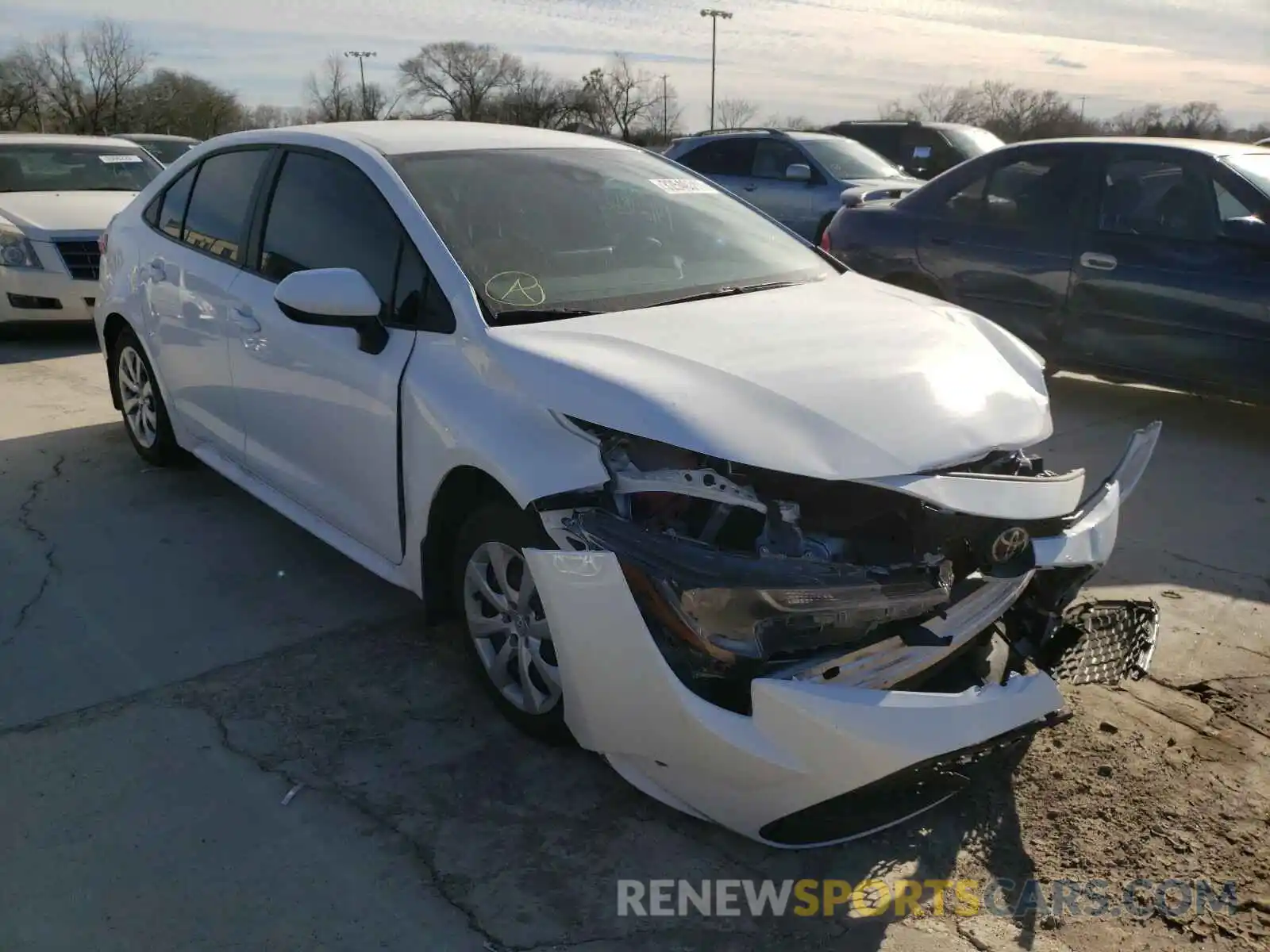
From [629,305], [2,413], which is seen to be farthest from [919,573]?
[2,413]

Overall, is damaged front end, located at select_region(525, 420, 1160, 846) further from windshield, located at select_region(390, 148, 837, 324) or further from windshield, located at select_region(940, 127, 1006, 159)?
windshield, located at select_region(940, 127, 1006, 159)

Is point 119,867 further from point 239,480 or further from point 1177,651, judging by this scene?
point 1177,651

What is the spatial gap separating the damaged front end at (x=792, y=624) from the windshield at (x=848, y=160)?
9397 millimetres

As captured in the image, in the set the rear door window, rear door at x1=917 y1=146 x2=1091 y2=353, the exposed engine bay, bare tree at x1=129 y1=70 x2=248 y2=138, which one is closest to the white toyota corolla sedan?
the exposed engine bay

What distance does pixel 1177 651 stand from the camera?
366 centimetres

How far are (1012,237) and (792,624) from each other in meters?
5.02

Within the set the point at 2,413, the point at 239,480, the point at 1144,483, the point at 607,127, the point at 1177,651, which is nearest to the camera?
the point at 1177,651

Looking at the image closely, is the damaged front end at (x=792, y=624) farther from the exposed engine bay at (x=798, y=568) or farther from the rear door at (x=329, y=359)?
the rear door at (x=329, y=359)

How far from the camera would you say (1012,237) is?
6.69 meters

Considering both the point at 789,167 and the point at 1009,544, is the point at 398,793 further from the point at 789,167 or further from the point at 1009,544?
the point at 789,167

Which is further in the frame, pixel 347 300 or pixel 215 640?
pixel 215 640

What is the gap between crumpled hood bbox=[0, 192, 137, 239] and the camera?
8773 millimetres

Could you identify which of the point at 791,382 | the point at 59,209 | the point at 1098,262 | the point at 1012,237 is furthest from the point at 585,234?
the point at 59,209

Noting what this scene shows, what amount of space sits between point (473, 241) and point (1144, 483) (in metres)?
3.66
